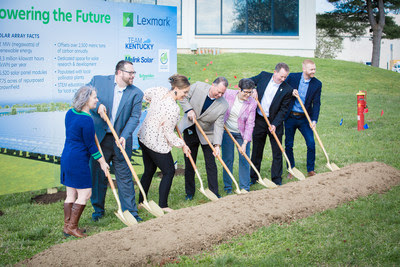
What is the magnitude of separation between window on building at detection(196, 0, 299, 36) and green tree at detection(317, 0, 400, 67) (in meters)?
4.97

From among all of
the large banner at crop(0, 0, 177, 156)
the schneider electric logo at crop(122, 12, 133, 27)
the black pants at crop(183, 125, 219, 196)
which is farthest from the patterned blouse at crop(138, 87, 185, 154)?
the schneider electric logo at crop(122, 12, 133, 27)

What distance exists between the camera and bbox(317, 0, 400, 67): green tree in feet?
96.2

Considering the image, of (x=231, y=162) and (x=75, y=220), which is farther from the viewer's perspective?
(x=231, y=162)

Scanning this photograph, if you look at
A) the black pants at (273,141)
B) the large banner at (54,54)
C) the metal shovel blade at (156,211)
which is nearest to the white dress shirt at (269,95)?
the black pants at (273,141)

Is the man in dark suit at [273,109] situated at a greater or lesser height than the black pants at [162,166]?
greater

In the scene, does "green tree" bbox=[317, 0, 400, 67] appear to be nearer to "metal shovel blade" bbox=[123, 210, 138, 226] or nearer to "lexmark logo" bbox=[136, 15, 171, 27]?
"lexmark logo" bbox=[136, 15, 171, 27]

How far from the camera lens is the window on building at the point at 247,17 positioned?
25734 millimetres

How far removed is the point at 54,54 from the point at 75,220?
111 inches

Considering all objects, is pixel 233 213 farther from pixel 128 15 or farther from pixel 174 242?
pixel 128 15

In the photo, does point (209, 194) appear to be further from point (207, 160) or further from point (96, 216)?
point (96, 216)

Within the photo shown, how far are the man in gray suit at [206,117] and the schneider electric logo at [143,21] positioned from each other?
68.8 inches

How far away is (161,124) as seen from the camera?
643 cm

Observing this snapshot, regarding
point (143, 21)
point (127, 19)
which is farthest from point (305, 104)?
point (127, 19)

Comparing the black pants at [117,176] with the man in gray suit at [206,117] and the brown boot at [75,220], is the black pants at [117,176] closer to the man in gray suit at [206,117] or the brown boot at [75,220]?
the brown boot at [75,220]
